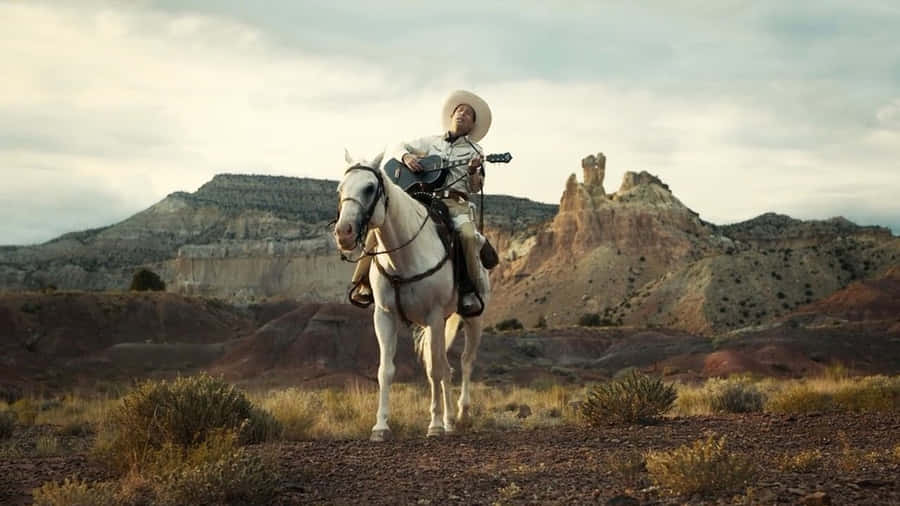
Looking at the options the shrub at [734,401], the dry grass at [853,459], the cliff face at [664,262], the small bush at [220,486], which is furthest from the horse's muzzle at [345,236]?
the cliff face at [664,262]

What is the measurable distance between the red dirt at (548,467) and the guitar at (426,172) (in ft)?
9.67

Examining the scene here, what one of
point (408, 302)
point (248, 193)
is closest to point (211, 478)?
point (408, 302)

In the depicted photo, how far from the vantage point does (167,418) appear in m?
8.93

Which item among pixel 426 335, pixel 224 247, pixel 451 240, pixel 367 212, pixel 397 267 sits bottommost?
pixel 426 335

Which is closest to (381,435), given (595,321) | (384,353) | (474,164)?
(384,353)

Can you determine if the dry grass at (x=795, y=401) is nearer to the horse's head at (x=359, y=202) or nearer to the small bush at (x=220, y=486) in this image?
the horse's head at (x=359, y=202)

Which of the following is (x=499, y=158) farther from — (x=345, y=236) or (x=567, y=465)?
(x=567, y=465)

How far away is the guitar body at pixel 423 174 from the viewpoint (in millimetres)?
11312

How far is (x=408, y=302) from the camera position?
9.92 m

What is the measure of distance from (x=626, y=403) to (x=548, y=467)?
4.43 meters

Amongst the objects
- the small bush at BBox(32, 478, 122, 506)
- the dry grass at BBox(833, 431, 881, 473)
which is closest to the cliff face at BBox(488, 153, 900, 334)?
the dry grass at BBox(833, 431, 881, 473)

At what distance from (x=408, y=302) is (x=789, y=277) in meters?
73.9

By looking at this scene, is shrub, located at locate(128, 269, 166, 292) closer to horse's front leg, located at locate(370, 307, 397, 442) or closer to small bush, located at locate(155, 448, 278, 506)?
horse's front leg, located at locate(370, 307, 397, 442)

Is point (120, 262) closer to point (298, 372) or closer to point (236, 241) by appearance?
point (236, 241)
